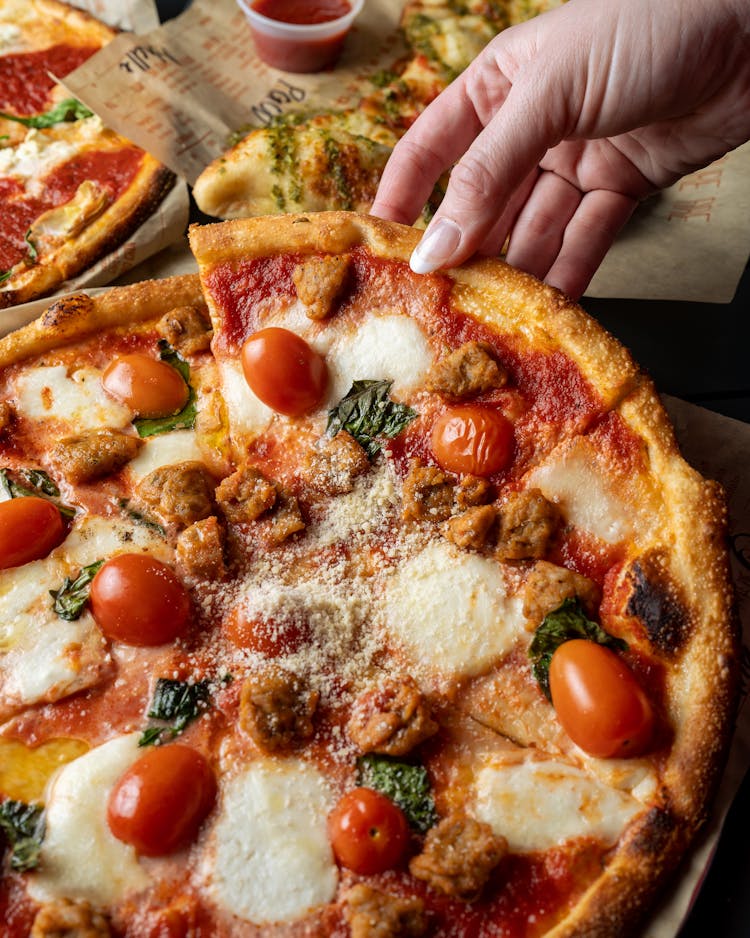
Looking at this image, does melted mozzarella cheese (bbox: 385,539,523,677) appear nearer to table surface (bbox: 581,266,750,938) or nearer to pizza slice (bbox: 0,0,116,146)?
table surface (bbox: 581,266,750,938)

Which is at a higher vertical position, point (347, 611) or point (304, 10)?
point (304, 10)

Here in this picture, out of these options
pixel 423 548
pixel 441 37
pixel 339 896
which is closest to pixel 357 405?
pixel 423 548

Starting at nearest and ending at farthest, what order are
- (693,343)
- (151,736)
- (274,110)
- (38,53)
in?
(151,736)
(693,343)
(274,110)
(38,53)

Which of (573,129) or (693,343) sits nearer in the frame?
(573,129)

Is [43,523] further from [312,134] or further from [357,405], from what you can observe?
[312,134]

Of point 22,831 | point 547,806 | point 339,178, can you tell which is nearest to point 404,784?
point 547,806

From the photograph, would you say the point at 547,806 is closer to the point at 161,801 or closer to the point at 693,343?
the point at 161,801
